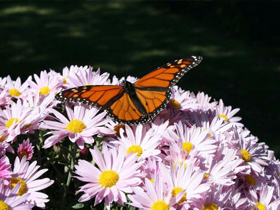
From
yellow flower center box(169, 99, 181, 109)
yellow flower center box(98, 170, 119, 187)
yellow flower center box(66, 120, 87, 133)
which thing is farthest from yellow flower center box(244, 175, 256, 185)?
yellow flower center box(66, 120, 87, 133)

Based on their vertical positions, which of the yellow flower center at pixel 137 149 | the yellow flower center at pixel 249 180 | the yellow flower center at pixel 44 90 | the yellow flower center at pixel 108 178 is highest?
the yellow flower center at pixel 44 90

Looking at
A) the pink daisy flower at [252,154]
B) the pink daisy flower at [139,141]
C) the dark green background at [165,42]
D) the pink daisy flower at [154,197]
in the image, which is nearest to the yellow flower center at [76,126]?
the pink daisy flower at [139,141]

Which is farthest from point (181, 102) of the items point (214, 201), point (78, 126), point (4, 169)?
point (4, 169)

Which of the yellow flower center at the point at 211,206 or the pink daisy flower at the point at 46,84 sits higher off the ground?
the pink daisy flower at the point at 46,84

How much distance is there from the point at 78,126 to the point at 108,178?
0.27 m

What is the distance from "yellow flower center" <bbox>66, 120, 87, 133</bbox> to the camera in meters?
1.60

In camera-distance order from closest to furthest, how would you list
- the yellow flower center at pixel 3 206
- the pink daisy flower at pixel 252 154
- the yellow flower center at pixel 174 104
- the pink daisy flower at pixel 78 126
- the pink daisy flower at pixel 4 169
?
the yellow flower center at pixel 3 206, the pink daisy flower at pixel 4 169, the pink daisy flower at pixel 78 126, the pink daisy flower at pixel 252 154, the yellow flower center at pixel 174 104

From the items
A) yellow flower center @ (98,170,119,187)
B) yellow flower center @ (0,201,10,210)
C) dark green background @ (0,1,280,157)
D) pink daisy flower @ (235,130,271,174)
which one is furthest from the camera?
dark green background @ (0,1,280,157)

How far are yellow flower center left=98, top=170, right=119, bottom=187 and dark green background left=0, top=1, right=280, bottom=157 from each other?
333 centimetres

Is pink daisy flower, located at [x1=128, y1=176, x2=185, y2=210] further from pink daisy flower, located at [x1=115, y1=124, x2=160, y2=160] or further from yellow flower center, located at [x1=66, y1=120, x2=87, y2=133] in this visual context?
yellow flower center, located at [x1=66, y1=120, x2=87, y2=133]

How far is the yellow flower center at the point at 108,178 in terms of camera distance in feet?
4.65

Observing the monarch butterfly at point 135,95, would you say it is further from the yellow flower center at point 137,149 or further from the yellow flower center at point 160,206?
the yellow flower center at point 160,206

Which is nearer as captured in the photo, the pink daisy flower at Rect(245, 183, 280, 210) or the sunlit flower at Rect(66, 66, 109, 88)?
the pink daisy flower at Rect(245, 183, 280, 210)

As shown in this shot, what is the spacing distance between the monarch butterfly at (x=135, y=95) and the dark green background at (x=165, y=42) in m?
2.93
